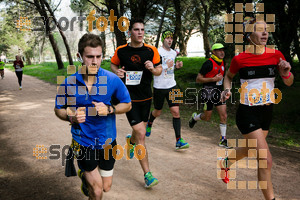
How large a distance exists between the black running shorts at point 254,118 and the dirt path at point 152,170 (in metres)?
1.18

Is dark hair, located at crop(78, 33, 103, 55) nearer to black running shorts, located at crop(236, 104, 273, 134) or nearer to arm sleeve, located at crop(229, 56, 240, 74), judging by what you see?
arm sleeve, located at crop(229, 56, 240, 74)

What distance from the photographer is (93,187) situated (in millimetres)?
2918

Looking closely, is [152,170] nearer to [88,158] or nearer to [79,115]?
[88,158]

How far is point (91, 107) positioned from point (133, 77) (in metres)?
1.78

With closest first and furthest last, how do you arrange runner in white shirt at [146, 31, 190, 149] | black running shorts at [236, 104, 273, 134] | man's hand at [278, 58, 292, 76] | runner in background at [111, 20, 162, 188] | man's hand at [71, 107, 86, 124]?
man's hand at [71, 107, 86, 124]
man's hand at [278, 58, 292, 76]
black running shorts at [236, 104, 273, 134]
runner in background at [111, 20, 162, 188]
runner in white shirt at [146, 31, 190, 149]

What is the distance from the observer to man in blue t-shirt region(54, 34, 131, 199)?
9.18 feet

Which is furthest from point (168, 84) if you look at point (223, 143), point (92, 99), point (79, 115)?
point (79, 115)

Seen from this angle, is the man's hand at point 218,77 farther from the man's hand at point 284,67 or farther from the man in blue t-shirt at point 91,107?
the man in blue t-shirt at point 91,107

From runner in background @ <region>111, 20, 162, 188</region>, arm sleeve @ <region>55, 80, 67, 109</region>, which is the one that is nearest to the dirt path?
runner in background @ <region>111, 20, 162, 188</region>

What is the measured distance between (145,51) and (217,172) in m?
2.53

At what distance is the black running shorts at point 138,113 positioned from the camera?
4.40 m

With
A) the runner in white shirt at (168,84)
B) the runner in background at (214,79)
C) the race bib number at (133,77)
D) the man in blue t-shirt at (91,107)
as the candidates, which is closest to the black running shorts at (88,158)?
the man in blue t-shirt at (91,107)

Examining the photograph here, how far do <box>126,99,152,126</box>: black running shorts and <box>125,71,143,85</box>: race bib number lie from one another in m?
0.36

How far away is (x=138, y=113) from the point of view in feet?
14.8
